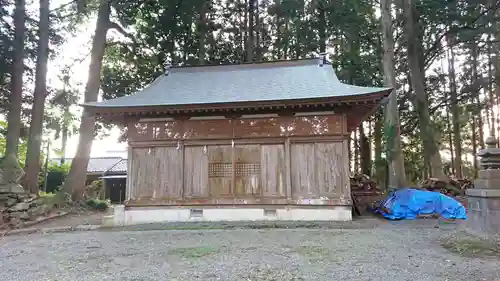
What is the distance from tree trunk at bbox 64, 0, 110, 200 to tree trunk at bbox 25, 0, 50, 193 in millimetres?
1429

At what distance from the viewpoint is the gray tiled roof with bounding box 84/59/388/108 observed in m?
9.07

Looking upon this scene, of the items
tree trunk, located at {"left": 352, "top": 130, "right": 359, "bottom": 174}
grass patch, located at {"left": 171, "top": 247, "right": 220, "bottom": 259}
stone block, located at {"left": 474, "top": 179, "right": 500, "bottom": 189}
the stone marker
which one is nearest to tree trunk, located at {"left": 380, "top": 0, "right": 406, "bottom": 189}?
the stone marker

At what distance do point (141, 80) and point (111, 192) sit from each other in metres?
8.55

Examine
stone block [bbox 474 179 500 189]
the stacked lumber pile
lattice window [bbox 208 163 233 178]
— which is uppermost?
lattice window [bbox 208 163 233 178]

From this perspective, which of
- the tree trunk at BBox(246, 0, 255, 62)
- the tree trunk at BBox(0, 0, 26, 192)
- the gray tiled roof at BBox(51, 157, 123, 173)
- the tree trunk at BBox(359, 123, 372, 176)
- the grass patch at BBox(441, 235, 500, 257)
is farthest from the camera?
the gray tiled roof at BBox(51, 157, 123, 173)

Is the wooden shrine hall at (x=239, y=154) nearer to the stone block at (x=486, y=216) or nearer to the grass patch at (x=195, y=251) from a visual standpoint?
the stone block at (x=486, y=216)

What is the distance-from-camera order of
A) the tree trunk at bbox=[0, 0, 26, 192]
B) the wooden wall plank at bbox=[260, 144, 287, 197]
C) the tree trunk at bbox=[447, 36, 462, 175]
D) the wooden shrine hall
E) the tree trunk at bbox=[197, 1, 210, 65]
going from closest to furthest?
the wooden shrine hall → the wooden wall plank at bbox=[260, 144, 287, 197] → the tree trunk at bbox=[0, 0, 26, 192] → the tree trunk at bbox=[197, 1, 210, 65] → the tree trunk at bbox=[447, 36, 462, 175]

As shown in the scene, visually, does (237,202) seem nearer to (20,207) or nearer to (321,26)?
(20,207)

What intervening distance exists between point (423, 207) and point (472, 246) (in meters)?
3.58

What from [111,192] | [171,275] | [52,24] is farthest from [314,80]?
[111,192]

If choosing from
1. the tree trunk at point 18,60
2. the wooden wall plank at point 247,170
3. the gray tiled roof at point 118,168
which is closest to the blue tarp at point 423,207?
the wooden wall plank at point 247,170

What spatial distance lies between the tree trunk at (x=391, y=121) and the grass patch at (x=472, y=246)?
5.65 meters

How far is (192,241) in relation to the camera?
6621mm

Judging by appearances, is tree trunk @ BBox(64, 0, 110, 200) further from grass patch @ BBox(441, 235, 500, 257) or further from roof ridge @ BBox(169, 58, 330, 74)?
grass patch @ BBox(441, 235, 500, 257)
